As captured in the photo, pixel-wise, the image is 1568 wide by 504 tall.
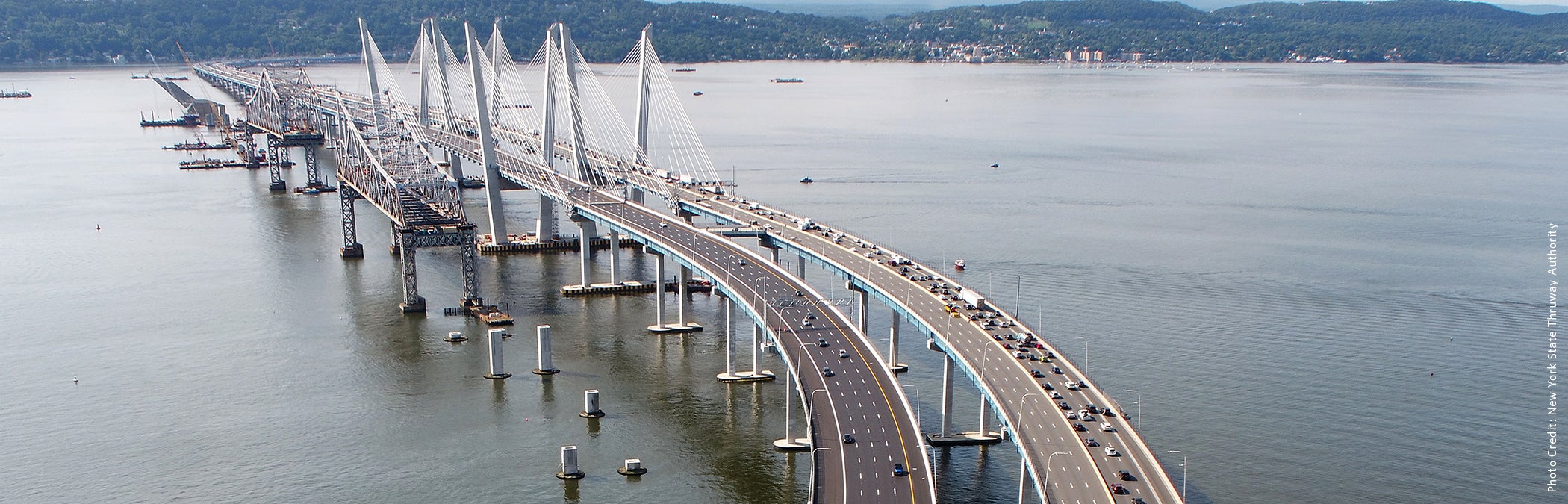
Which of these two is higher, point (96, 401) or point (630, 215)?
point (630, 215)

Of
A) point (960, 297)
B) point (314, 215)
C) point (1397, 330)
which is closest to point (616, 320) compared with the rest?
point (960, 297)

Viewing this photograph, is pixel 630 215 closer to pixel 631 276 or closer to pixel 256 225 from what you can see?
pixel 631 276

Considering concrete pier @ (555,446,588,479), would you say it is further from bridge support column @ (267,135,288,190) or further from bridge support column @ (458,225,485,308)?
bridge support column @ (267,135,288,190)

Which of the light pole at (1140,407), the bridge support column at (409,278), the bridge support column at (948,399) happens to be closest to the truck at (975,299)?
the bridge support column at (948,399)

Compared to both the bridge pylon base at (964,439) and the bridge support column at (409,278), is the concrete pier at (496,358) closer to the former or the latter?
the bridge support column at (409,278)

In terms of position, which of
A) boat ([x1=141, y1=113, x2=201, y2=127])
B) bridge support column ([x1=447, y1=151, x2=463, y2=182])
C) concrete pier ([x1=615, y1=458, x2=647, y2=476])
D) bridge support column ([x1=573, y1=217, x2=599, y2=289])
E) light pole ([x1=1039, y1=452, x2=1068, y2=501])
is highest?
boat ([x1=141, y1=113, x2=201, y2=127])

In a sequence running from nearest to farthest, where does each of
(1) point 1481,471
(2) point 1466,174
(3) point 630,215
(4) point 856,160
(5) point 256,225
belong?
(1) point 1481,471
(3) point 630,215
(5) point 256,225
(2) point 1466,174
(4) point 856,160

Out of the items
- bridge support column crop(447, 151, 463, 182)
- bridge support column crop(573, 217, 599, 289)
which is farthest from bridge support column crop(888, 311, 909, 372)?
bridge support column crop(447, 151, 463, 182)
